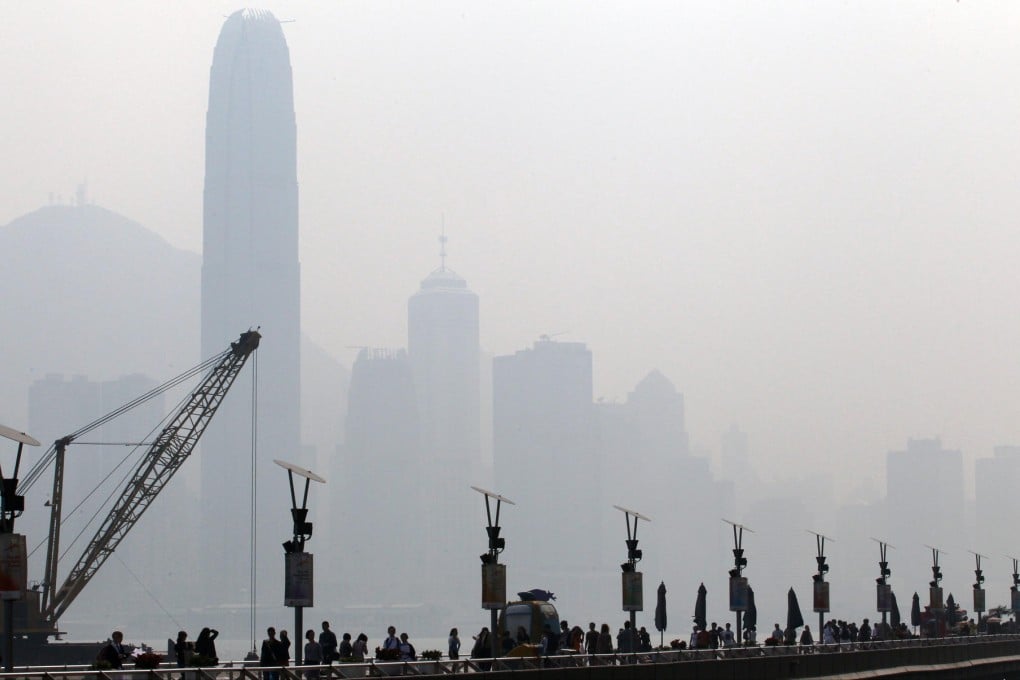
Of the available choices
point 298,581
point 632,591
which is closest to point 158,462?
point 632,591

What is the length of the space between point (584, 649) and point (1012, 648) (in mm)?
31004

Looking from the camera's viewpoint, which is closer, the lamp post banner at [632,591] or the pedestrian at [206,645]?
the pedestrian at [206,645]

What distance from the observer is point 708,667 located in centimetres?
4300

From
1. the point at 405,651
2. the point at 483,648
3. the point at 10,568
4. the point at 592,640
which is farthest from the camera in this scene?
the point at 592,640

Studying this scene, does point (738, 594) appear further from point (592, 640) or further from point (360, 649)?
point (360, 649)

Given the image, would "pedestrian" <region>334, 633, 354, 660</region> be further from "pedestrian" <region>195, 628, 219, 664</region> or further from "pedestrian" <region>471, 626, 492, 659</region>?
"pedestrian" <region>195, 628, 219, 664</region>

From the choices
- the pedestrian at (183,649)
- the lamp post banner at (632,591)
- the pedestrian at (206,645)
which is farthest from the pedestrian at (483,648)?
the pedestrian at (206,645)

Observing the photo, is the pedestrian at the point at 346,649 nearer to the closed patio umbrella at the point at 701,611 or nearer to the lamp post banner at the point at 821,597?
the closed patio umbrella at the point at 701,611

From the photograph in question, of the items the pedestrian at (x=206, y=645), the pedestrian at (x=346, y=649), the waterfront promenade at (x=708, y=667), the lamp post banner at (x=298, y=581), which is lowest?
the waterfront promenade at (x=708, y=667)

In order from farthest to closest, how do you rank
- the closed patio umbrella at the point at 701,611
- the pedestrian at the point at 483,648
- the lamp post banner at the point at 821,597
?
the lamp post banner at the point at 821,597, the closed patio umbrella at the point at 701,611, the pedestrian at the point at 483,648

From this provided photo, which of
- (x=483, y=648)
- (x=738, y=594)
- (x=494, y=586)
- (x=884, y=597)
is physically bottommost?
(x=483, y=648)

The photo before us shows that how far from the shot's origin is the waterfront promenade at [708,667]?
30.7 metres

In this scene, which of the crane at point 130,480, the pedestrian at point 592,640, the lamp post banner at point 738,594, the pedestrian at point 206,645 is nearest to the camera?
the pedestrian at point 206,645

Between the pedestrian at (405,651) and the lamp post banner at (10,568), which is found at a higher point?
the lamp post banner at (10,568)
